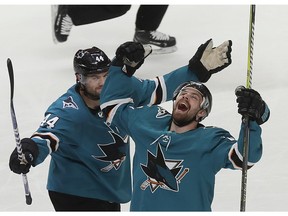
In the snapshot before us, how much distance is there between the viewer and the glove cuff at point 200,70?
9.35ft

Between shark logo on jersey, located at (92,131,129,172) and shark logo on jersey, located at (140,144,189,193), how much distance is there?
313mm

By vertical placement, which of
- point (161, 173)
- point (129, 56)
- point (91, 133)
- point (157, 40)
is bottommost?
point (161, 173)

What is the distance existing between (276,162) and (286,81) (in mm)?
1103

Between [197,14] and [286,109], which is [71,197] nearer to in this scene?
[286,109]

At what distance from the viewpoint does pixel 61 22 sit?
509 cm

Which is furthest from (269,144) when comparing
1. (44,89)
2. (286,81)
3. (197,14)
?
(197,14)

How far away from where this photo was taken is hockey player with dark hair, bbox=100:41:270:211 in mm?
2439

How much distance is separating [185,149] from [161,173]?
0.10m

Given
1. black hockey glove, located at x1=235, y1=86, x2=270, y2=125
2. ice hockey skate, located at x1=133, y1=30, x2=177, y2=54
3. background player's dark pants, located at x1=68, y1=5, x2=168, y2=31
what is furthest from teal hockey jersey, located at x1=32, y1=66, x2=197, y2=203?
ice hockey skate, located at x1=133, y1=30, x2=177, y2=54

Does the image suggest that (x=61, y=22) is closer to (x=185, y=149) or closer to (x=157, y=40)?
(x=157, y=40)

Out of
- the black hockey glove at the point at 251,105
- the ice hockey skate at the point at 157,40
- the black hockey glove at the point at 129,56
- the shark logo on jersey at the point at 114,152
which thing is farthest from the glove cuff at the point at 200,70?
the ice hockey skate at the point at 157,40

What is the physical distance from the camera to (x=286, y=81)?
4.87 m

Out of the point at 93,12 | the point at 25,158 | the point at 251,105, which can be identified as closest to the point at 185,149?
the point at 251,105

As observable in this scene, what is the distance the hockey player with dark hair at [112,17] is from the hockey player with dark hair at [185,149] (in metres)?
2.43
